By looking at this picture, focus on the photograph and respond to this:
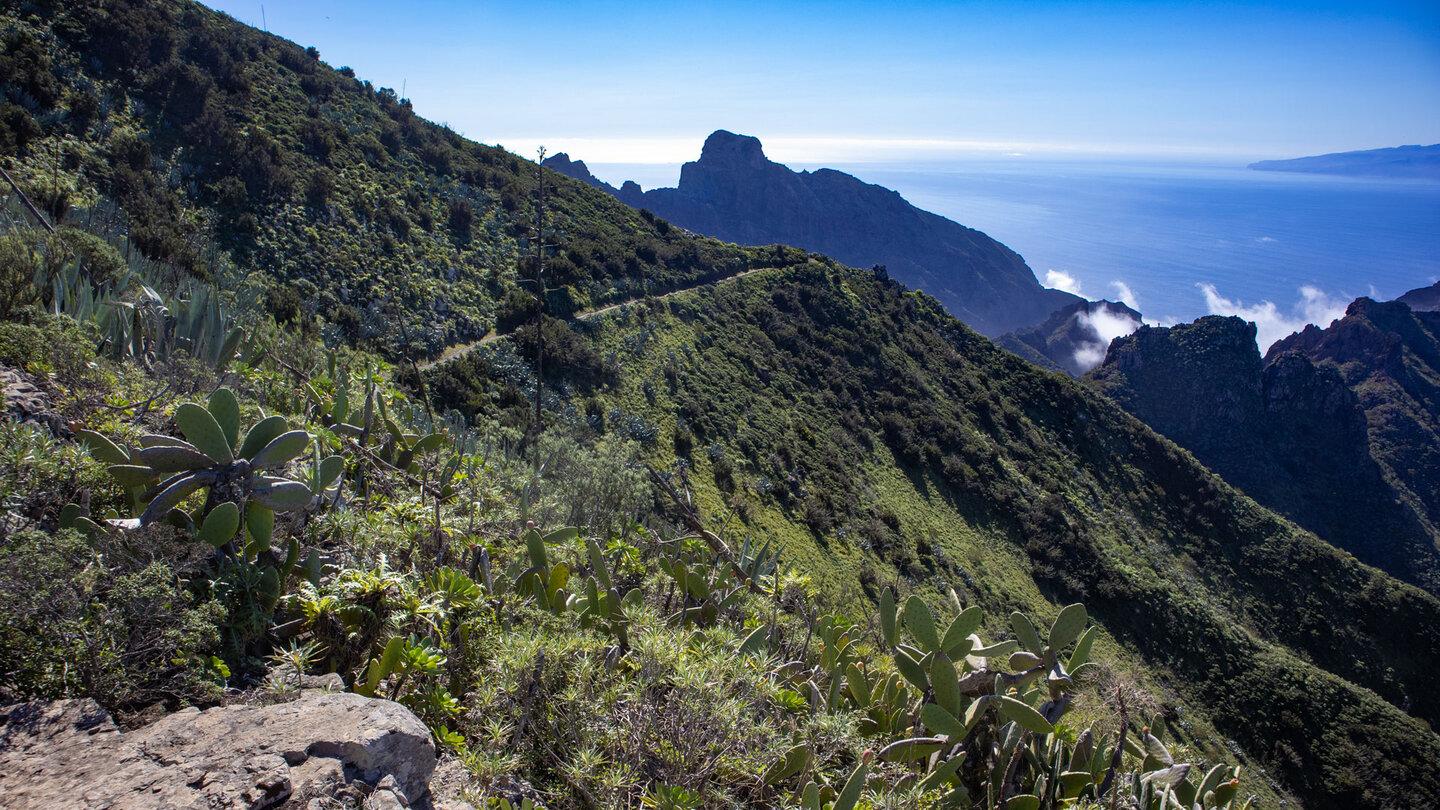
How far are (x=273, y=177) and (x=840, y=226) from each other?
5604 inches

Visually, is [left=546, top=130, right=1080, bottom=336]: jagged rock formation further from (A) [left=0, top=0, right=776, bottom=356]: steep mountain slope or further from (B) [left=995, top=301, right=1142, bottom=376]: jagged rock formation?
(A) [left=0, top=0, right=776, bottom=356]: steep mountain slope

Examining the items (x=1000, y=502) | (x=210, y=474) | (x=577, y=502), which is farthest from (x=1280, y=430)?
(x=210, y=474)

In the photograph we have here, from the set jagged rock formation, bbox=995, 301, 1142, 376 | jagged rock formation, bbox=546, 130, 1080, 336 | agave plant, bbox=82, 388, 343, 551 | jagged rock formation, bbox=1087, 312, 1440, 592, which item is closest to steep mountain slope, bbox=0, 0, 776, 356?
agave plant, bbox=82, 388, 343, 551

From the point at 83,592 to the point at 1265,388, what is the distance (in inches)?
2806

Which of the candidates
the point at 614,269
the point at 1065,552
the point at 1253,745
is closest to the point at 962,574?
the point at 1065,552

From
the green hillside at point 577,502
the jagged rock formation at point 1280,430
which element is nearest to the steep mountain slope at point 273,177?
the green hillside at point 577,502

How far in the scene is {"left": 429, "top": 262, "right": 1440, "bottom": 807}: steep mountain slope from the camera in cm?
2025

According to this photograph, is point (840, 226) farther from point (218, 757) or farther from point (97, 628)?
point (218, 757)

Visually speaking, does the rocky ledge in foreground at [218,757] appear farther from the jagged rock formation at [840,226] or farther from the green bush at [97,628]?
the jagged rock formation at [840,226]

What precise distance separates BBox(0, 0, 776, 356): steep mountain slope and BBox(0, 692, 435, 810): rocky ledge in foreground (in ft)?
46.7

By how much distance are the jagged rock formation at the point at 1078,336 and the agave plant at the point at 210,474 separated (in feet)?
345

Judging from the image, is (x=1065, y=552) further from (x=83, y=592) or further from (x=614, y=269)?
(x=83, y=592)

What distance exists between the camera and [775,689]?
255cm

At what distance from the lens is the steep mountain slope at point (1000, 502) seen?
66.4 ft
